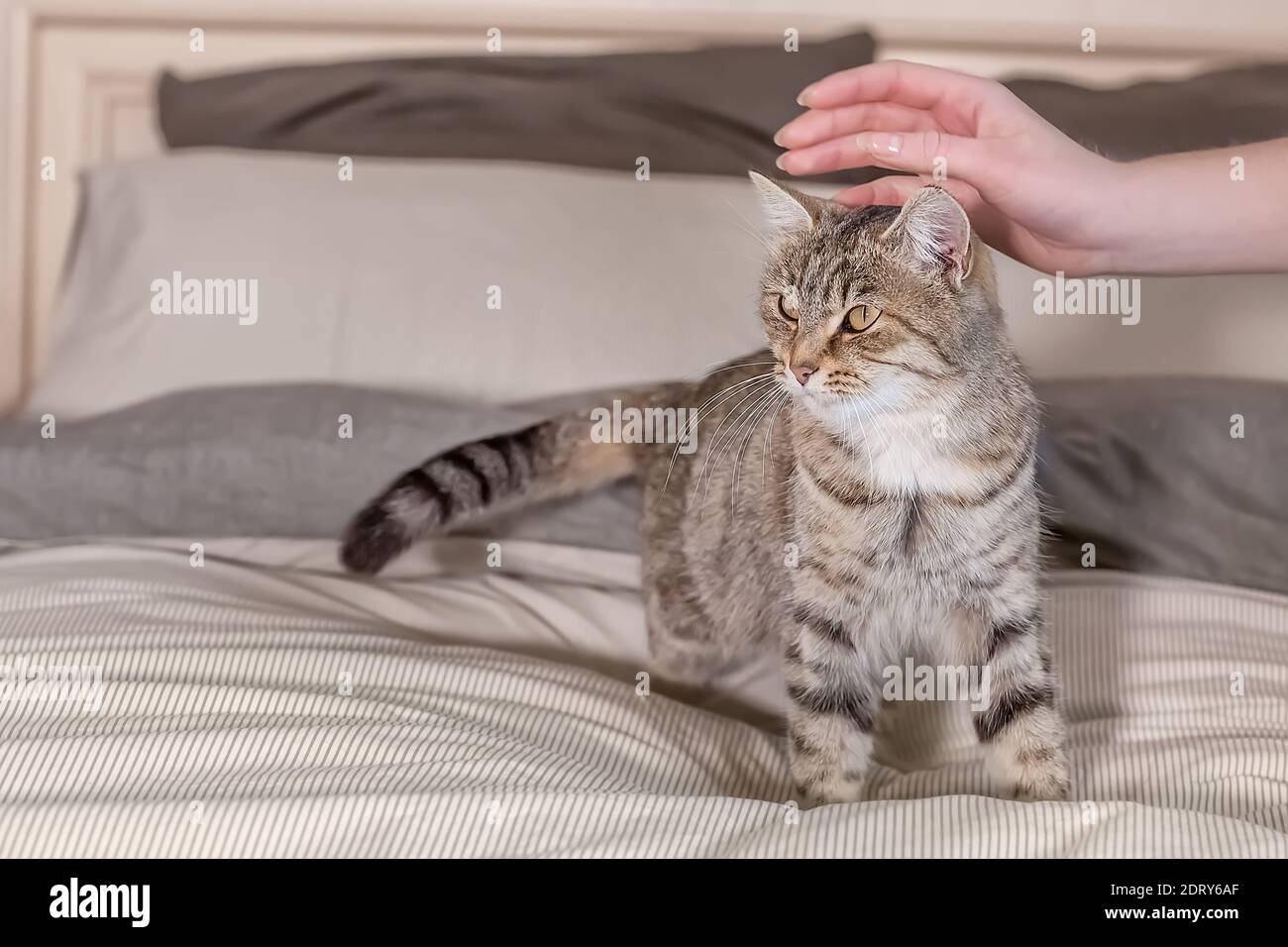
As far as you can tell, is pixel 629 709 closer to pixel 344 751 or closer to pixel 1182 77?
pixel 344 751

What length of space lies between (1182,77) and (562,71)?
1.11m

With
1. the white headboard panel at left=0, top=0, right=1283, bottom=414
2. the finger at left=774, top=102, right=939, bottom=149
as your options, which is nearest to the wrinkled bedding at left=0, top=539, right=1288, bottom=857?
the finger at left=774, top=102, right=939, bottom=149

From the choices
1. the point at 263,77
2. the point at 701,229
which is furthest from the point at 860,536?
the point at 263,77

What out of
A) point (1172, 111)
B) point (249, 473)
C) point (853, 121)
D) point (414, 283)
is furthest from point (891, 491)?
point (1172, 111)

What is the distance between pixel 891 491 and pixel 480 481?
537 mm

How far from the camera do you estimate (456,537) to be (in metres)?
1.57

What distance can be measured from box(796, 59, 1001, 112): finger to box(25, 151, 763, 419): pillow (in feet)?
1.41

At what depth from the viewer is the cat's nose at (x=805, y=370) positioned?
112 cm

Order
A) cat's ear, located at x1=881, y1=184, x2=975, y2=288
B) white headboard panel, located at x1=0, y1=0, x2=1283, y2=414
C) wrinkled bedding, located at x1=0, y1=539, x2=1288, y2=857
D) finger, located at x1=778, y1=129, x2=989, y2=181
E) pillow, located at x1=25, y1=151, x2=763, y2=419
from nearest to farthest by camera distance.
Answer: wrinkled bedding, located at x1=0, y1=539, x2=1288, y2=857 < cat's ear, located at x1=881, y1=184, x2=975, y2=288 < finger, located at x1=778, y1=129, x2=989, y2=181 < pillow, located at x1=25, y1=151, x2=763, y2=419 < white headboard panel, located at x1=0, y1=0, x2=1283, y2=414

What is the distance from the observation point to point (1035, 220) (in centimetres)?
122

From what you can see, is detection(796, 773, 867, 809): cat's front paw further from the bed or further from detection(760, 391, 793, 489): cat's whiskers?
detection(760, 391, 793, 489): cat's whiskers

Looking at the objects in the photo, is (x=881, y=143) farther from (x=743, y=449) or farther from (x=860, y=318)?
(x=743, y=449)

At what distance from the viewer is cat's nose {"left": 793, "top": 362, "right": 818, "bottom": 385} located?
44.3 inches
